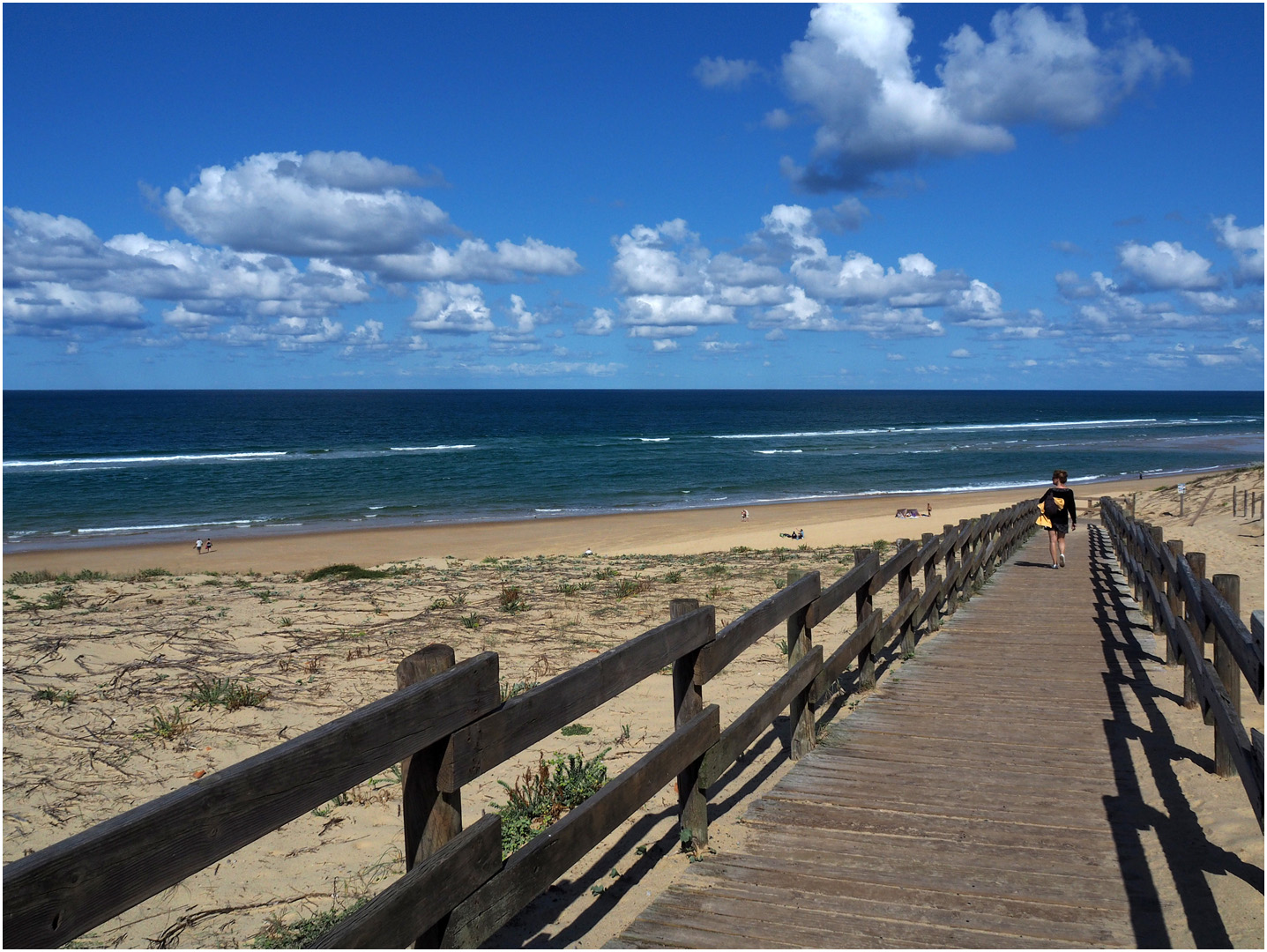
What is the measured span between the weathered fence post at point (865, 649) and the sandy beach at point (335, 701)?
35 cm

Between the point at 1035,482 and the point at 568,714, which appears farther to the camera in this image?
the point at 1035,482

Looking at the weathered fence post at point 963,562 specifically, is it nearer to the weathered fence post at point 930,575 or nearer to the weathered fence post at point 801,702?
the weathered fence post at point 930,575

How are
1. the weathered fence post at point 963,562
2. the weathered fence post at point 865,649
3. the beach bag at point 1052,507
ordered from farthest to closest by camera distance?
the beach bag at point 1052,507, the weathered fence post at point 963,562, the weathered fence post at point 865,649

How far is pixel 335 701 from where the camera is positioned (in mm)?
7656

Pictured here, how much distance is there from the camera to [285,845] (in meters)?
5.01

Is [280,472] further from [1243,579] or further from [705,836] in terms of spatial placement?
[705,836]

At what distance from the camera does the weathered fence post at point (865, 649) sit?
7.18m

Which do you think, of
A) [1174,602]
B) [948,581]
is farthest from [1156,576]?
[948,581]

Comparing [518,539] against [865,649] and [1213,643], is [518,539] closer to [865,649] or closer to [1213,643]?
[865,649]

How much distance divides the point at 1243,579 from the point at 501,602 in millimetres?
11940

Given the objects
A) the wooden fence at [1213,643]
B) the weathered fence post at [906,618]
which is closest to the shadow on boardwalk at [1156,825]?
the wooden fence at [1213,643]

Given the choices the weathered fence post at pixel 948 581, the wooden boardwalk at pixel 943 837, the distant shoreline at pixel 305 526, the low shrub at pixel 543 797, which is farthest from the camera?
the distant shoreline at pixel 305 526

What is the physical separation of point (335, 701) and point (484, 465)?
5115cm

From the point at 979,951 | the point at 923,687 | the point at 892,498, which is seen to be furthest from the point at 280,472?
the point at 979,951
